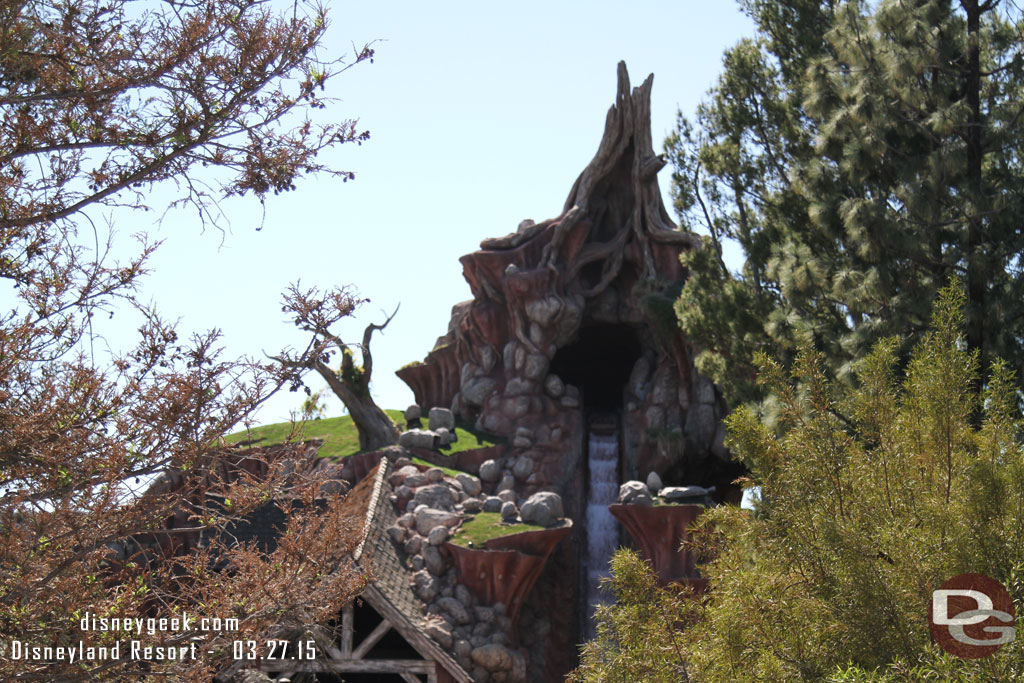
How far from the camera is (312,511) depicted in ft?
28.3

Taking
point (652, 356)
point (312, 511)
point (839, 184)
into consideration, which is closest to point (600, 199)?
point (652, 356)

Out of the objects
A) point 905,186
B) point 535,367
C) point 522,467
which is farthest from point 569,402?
point 905,186

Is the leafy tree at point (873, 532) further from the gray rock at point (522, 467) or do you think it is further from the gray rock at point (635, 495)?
the gray rock at point (522, 467)

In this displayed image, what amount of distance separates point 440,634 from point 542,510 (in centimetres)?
264

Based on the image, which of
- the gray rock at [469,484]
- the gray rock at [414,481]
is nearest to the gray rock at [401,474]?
the gray rock at [414,481]

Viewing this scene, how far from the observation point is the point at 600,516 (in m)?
19.5

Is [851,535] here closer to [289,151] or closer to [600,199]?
[289,151]

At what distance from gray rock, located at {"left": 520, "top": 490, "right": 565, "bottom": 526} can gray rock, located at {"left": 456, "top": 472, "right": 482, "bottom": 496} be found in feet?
3.80

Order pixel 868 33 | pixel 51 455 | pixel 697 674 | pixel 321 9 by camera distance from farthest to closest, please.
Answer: pixel 868 33 → pixel 697 674 → pixel 321 9 → pixel 51 455

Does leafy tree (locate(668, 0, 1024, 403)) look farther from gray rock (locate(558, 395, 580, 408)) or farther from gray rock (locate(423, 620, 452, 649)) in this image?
gray rock (locate(558, 395, 580, 408))

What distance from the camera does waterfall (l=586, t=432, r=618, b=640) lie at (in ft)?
61.0

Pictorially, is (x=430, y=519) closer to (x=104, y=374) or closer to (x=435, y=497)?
(x=435, y=497)

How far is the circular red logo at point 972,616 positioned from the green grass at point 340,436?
12.8 meters

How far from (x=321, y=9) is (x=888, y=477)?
4.77m
